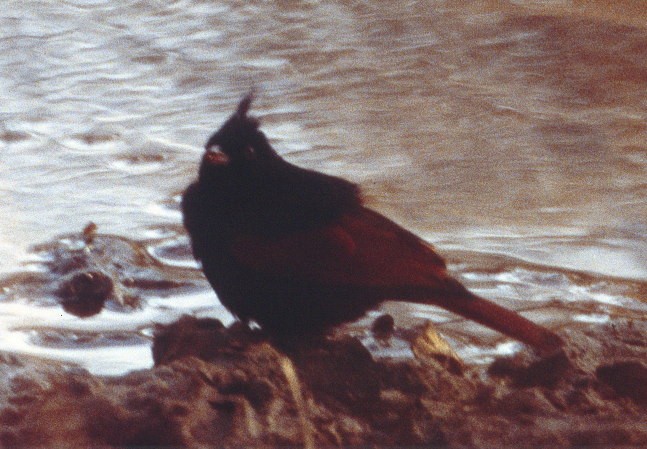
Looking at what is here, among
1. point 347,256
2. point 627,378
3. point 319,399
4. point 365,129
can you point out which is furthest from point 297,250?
point 365,129

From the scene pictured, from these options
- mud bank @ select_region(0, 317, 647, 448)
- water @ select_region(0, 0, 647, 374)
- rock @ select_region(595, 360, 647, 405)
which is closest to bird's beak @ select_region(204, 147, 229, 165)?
mud bank @ select_region(0, 317, 647, 448)

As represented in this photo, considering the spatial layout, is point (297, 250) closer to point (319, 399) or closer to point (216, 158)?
point (216, 158)

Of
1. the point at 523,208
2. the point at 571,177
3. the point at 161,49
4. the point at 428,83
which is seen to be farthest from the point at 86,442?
the point at 161,49

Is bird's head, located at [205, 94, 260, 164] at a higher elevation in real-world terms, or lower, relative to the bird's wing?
higher

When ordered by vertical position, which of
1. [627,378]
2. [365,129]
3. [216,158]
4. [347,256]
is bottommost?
[627,378]

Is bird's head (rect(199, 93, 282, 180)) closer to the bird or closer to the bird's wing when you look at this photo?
the bird

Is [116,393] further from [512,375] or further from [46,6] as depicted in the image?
[46,6]

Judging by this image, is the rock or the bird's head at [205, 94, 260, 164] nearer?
the rock
